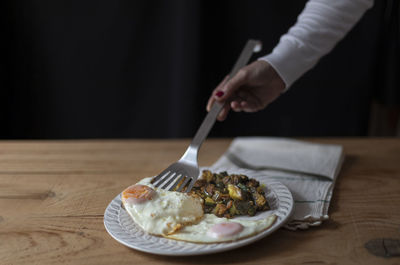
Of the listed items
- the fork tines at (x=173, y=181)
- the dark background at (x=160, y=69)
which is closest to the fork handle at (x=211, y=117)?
the fork tines at (x=173, y=181)

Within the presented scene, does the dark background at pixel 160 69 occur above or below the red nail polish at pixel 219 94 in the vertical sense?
below

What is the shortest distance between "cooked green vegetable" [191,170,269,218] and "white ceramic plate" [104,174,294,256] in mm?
28

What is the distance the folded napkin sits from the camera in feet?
3.33

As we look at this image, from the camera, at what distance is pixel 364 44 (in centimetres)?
238

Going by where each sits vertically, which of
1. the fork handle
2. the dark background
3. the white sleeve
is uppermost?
the white sleeve

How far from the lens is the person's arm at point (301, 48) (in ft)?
4.44

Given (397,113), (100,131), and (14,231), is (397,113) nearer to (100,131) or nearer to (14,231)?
(100,131)

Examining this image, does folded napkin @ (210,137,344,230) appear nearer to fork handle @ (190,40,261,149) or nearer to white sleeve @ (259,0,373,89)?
fork handle @ (190,40,261,149)

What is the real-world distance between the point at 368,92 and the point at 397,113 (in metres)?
0.29

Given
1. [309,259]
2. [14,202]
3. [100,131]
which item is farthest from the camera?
[100,131]

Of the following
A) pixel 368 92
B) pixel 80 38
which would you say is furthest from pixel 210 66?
pixel 368 92

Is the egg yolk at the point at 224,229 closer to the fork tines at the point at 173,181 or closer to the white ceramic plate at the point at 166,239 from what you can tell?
the white ceramic plate at the point at 166,239

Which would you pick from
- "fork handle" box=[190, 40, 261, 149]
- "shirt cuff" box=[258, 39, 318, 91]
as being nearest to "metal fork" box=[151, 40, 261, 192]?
"fork handle" box=[190, 40, 261, 149]

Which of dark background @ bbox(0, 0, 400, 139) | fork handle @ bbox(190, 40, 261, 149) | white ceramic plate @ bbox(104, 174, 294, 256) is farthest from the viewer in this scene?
dark background @ bbox(0, 0, 400, 139)
